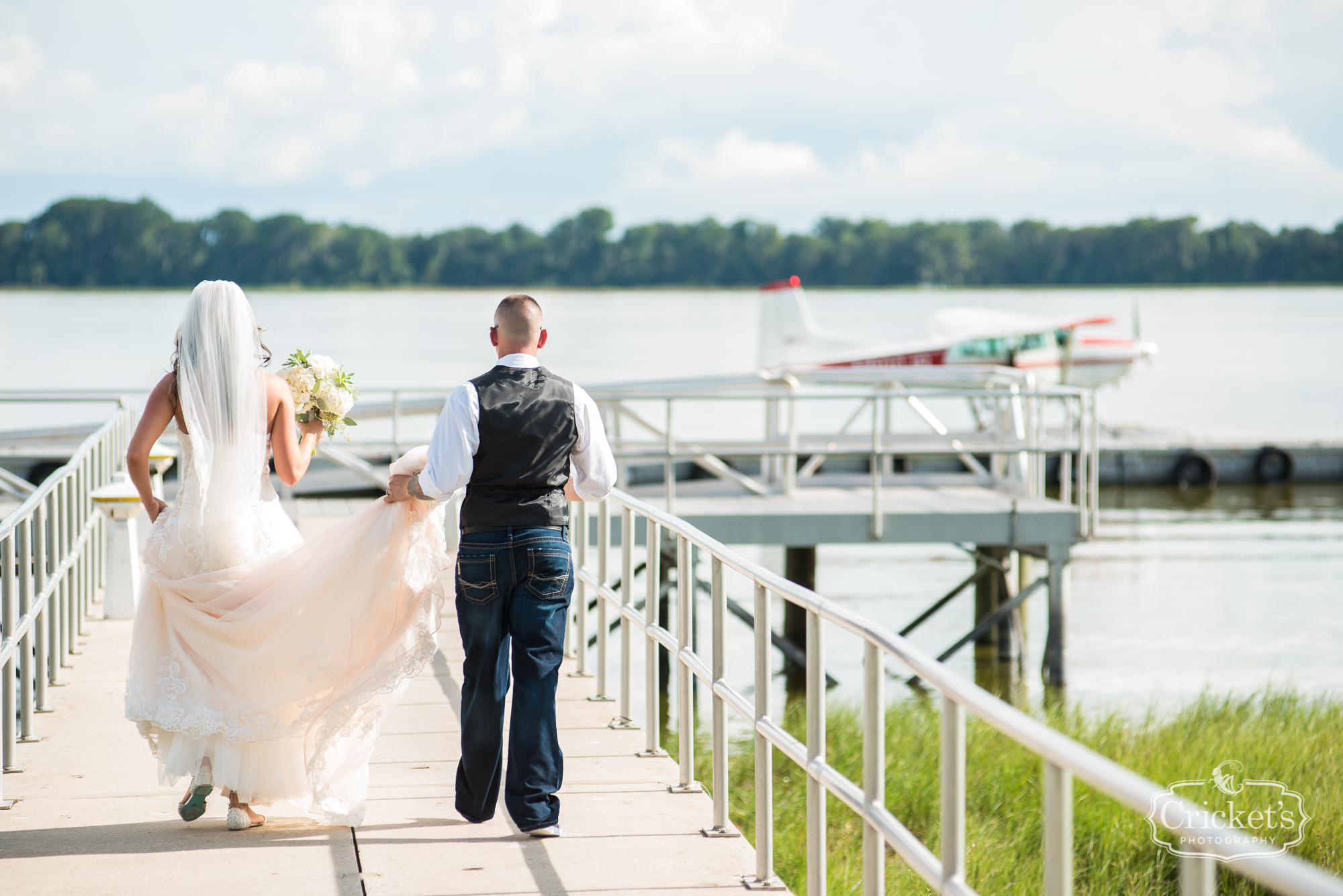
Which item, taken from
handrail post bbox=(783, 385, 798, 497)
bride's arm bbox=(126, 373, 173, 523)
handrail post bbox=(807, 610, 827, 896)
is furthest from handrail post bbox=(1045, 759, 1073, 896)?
handrail post bbox=(783, 385, 798, 497)

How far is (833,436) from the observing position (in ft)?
62.0

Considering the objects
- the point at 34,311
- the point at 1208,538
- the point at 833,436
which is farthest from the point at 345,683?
the point at 34,311

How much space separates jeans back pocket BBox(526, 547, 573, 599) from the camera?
445 cm

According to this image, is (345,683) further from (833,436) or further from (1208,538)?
(1208,538)

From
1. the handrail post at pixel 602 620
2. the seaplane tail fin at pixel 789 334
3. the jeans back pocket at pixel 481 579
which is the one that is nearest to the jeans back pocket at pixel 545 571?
the jeans back pocket at pixel 481 579

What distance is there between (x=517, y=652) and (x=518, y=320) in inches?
42.8

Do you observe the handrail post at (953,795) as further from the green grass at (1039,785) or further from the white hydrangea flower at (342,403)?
the green grass at (1039,785)

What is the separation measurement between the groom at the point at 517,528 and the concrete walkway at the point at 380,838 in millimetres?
294

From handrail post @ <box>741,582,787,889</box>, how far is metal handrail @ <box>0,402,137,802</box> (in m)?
2.78

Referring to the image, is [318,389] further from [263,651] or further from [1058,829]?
[1058,829]

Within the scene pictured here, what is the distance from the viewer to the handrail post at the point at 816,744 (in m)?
3.81

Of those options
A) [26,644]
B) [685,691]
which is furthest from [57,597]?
[685,691]

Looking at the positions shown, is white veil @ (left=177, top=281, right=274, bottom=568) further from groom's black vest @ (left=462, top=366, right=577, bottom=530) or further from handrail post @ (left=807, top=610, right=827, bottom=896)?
handrail post @ (left=807, top=610, right=827, bottom=896)

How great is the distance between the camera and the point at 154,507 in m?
4.64
